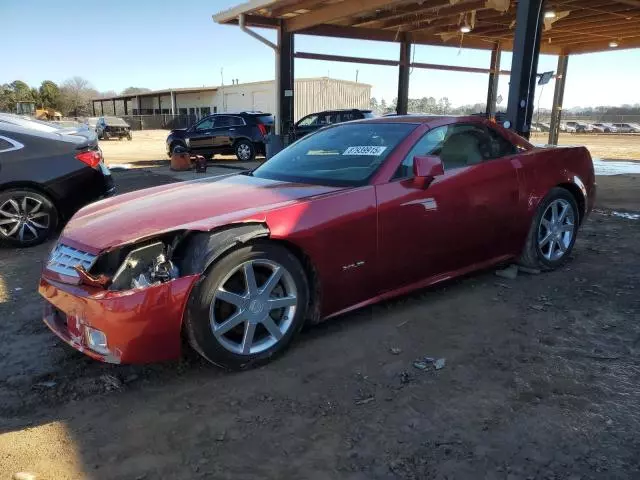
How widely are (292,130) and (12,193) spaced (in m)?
8.90

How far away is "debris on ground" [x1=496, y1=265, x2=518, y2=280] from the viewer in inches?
177

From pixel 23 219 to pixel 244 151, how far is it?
38.1ft

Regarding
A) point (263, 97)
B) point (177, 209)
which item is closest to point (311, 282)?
point (177, 209)

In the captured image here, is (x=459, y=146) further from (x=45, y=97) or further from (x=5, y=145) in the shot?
(x=45, y=97)

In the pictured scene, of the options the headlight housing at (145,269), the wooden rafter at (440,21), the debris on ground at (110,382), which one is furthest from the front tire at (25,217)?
the wooden rafter at (440,21)

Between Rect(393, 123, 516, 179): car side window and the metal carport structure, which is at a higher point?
the metal carport structure

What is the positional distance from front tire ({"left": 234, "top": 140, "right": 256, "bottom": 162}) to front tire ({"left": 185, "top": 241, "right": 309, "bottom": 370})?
1437 centimetres

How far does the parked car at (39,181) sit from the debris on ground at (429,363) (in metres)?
4.65

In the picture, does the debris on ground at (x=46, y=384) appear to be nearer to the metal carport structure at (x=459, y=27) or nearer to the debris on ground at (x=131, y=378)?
the debris on ground at (x=131, y=378)

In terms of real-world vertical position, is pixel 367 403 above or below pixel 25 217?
below

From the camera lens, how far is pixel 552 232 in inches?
182

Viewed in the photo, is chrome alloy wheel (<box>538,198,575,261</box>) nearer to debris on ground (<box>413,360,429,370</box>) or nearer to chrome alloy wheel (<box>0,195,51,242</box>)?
debris on ground (<box>413,360,429,370</box>)

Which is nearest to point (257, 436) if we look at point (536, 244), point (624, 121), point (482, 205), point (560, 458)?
point (560, 458)

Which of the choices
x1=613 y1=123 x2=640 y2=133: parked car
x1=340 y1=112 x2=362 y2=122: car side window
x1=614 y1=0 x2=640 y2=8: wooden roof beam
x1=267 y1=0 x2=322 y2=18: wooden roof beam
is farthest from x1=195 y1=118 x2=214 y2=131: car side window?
x1=613 y1=123 x2=640 y2=133: parked car
